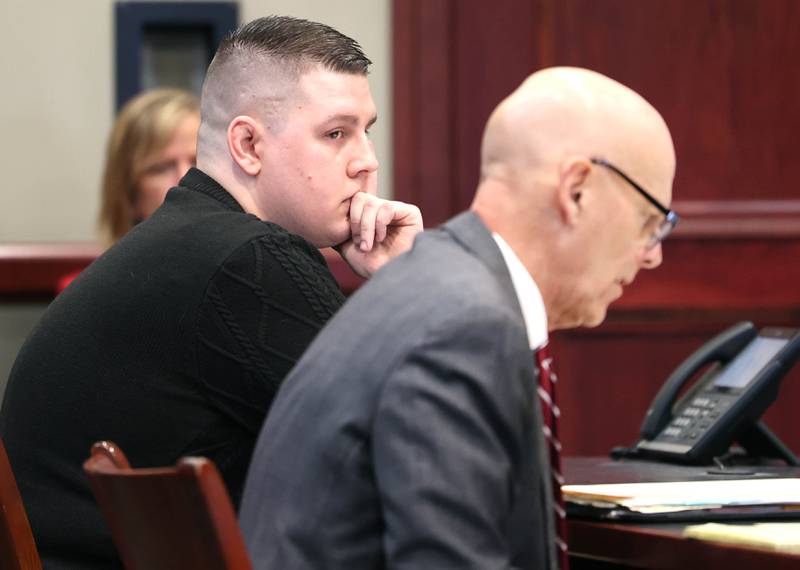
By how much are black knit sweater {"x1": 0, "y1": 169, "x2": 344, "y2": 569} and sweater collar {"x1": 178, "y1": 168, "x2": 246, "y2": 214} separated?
0.13m

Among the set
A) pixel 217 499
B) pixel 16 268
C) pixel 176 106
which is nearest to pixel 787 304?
pixel 176 106

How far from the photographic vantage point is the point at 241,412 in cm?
185

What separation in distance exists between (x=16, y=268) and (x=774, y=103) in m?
1.99

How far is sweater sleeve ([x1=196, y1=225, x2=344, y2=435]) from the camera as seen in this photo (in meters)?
1.81

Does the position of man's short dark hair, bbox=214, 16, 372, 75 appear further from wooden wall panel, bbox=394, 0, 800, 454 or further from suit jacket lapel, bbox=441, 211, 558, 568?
wooden wall panel, bbox=394, 0, 800, 454

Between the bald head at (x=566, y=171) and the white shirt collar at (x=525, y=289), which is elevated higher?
the bald head at (x=566, y=171)

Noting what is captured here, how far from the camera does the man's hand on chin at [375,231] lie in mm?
2230

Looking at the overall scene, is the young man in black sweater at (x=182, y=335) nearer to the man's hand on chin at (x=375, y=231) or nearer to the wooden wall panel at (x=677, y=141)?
the man's hand on chin at (x=375, y=231)

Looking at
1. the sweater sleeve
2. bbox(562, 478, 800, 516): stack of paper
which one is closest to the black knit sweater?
the sweater sleeve

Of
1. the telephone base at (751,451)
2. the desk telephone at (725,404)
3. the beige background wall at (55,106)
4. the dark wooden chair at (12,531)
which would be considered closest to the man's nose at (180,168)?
the beige background wall at (55,106)

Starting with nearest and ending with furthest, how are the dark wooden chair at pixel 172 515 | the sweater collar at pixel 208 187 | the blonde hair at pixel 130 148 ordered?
the dark wooden chair at pixel 172 515
the sweater collar at pixel 208 187
the blonde hair at pixel 130 148

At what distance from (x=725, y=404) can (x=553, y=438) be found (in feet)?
2.59

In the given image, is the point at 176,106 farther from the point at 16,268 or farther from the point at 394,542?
the point at 394,542

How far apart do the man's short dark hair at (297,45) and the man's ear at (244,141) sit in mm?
105
